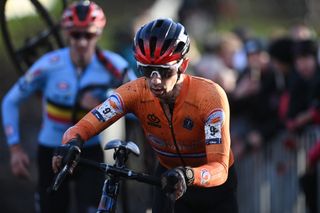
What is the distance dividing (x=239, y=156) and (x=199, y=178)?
5727 mm

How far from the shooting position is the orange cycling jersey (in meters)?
7.02

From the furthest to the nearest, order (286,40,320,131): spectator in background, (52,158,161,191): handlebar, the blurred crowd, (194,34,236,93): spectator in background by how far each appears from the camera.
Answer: (194,34,236,93): spectator in background < the blurred crowd < (286,40,320,131): spectator in background < (52,158,161,191): handlebar

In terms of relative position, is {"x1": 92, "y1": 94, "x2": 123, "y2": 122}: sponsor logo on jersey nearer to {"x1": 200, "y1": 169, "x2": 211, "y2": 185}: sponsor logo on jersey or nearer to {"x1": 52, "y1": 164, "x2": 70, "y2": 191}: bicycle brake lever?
{"x1": 52, "y1": 164, "x2": 70, "y2": 191}: bicycle brake lever

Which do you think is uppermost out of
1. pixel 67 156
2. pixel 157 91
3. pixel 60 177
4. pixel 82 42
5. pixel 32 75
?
pixel 82 42

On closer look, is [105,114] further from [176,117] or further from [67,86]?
[67,86]

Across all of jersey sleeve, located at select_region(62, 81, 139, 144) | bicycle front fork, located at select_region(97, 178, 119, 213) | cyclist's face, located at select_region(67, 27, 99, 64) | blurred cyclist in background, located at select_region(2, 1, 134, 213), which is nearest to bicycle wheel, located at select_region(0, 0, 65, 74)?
blurred cyclist in background, located at select_region(2, 1, 134, 213)

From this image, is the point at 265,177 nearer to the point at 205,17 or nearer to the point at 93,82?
the point at 93,82

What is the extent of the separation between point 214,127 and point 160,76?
1.65 feet

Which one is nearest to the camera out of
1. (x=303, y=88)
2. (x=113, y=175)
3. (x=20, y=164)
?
(x=113, y=175)

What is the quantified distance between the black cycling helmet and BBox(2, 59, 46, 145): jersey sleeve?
2.48m

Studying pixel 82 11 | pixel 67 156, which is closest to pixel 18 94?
pixel 82 11

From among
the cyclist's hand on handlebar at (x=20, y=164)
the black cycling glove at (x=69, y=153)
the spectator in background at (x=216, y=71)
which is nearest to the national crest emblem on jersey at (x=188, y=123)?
the black cycling glove at (x=69, y=153)

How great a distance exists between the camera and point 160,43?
700 cm

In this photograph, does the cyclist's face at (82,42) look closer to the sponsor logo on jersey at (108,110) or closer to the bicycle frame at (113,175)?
the sponsor logo on jersey at (108,110)
